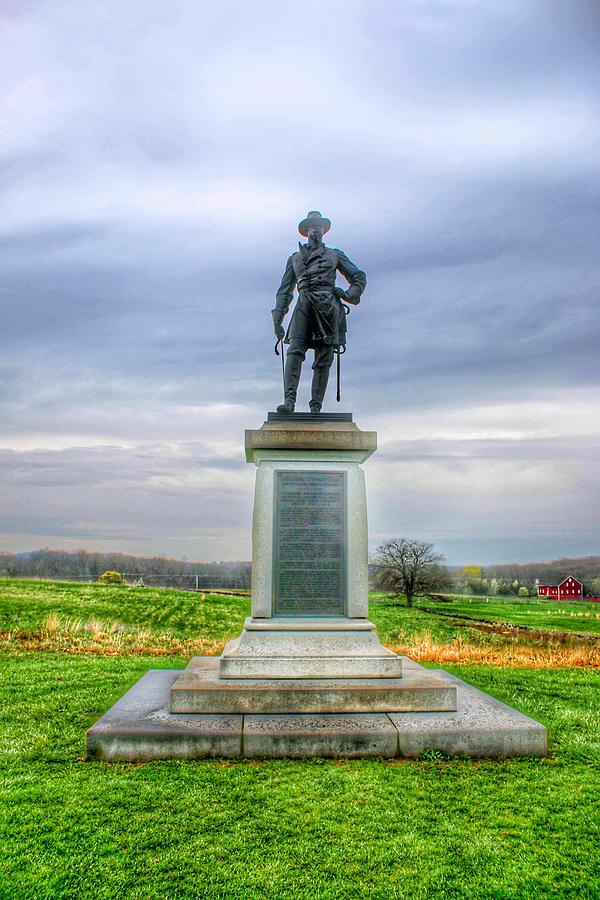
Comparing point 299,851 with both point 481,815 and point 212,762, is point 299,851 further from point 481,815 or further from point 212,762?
point 212,762

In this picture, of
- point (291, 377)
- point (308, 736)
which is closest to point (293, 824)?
point (308, 736)

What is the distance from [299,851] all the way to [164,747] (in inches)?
81.8

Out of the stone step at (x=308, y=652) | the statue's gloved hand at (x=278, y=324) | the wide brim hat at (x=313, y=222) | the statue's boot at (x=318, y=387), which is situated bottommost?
the stone step at (x=308, y=652)

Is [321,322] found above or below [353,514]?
above

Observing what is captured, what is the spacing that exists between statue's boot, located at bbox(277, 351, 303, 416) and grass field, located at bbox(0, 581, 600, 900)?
436cm

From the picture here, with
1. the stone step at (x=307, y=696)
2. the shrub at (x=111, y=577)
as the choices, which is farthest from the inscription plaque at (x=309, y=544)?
the shrub at (x=111, y=577)

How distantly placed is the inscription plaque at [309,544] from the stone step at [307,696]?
96cm

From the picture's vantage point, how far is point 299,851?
3904mm

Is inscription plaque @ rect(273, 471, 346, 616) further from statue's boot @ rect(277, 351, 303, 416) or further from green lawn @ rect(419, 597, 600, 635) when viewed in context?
green lawn @ rect(419, 597, 600, 635)

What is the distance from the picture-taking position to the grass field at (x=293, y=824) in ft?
11.7

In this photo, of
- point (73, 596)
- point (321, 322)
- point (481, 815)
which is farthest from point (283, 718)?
point (73, 596)

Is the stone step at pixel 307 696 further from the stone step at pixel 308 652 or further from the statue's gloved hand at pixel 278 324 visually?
the statue's gloved hand at pixel 278 324

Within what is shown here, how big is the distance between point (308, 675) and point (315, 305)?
4.58m

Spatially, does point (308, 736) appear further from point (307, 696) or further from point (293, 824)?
point (293, 824)
